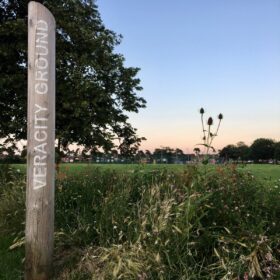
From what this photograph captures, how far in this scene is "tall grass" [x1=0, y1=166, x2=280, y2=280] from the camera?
14.1 feet

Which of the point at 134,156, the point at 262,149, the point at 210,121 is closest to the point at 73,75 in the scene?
the point at 134,156

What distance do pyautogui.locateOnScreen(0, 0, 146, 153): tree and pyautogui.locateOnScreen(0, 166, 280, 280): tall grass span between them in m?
12.2

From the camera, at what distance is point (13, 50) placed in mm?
18469

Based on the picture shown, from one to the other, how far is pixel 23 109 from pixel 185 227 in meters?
14.5

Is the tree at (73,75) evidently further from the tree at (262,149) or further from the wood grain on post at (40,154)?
the tree at (262,149)

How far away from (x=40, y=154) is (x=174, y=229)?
1.47m

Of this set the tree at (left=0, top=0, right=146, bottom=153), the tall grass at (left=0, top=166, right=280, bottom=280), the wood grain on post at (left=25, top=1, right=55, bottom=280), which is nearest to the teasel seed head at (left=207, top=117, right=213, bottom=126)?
the tall grass at (left=0, top=166, right=280, bottom=280)

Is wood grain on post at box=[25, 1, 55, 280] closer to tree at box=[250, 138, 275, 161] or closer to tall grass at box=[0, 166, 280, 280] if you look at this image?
tall grass at box=[0, 166, 280, 280]

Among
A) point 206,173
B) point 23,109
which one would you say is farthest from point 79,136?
point 206,173

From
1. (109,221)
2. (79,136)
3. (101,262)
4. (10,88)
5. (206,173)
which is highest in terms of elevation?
(10,88)

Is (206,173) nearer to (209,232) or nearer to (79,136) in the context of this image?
(209,232)

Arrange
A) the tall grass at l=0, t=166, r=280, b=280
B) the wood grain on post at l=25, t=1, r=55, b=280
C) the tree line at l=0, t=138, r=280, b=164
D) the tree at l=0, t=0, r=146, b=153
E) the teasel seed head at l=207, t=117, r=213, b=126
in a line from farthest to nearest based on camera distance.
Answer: the tree at l=0, t=0, r=146, b=153
the tree line at l=0, t=138, r=280, b=164
the teasel seed head at l=207, t=117, r=213, b=126
the wood grain on post at l=25, t=1, r=55, b=280
the tall grass at l=0, t=166, r=280, b=280

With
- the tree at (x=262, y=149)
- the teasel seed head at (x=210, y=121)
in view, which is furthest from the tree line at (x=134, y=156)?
the tree at (x=262, y=149)

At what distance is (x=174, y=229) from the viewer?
179 inches
